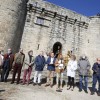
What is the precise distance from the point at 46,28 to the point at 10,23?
3.68 m

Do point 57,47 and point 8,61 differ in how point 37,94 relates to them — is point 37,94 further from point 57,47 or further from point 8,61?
point 57,47

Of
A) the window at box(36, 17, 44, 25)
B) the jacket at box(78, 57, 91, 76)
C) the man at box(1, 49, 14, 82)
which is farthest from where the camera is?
the window at box(36, 17, 44, 25)

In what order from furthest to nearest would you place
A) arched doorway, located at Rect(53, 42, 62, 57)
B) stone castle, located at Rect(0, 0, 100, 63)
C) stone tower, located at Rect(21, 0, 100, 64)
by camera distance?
1. arched doorway, located at Rect(53, 42, 62, 57)
2. stone tower, located at Rect(21, 0, 100, 64)
3. stone castle, located at Rect(0, 0, 100, 63)

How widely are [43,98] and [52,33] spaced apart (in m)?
9.70

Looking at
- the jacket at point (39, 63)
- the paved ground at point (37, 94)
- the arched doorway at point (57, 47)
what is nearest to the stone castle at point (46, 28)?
the arched doorway at point (57, 47)

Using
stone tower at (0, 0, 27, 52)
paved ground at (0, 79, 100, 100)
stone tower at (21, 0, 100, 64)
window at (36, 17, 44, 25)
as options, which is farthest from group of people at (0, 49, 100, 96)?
window at (36, 17, 44, 25)

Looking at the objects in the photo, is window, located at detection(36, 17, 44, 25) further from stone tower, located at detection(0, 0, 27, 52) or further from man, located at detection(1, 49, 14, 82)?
man, located at detection(1, 49, 14, 82)

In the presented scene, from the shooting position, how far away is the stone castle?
488 inches

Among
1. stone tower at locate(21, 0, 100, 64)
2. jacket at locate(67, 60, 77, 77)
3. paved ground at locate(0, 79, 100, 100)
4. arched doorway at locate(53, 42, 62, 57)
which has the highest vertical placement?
stone tower at locate(21, 0, 100, 64)

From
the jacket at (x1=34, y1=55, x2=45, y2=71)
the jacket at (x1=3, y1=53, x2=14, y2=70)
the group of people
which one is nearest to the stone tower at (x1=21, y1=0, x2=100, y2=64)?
the jacket at (x1=3, y1=53, x2=14, y2=70)

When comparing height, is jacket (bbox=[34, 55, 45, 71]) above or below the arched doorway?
below

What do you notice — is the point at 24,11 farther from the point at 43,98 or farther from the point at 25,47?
the point at 43,98

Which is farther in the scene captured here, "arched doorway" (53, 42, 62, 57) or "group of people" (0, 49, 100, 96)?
"arched doorway" (53, 42, 62, 57)

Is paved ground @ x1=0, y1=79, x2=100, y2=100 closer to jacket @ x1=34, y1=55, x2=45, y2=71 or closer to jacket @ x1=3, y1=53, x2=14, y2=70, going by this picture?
jacket @ x1=34, y1=55, x2=45, y2=71
